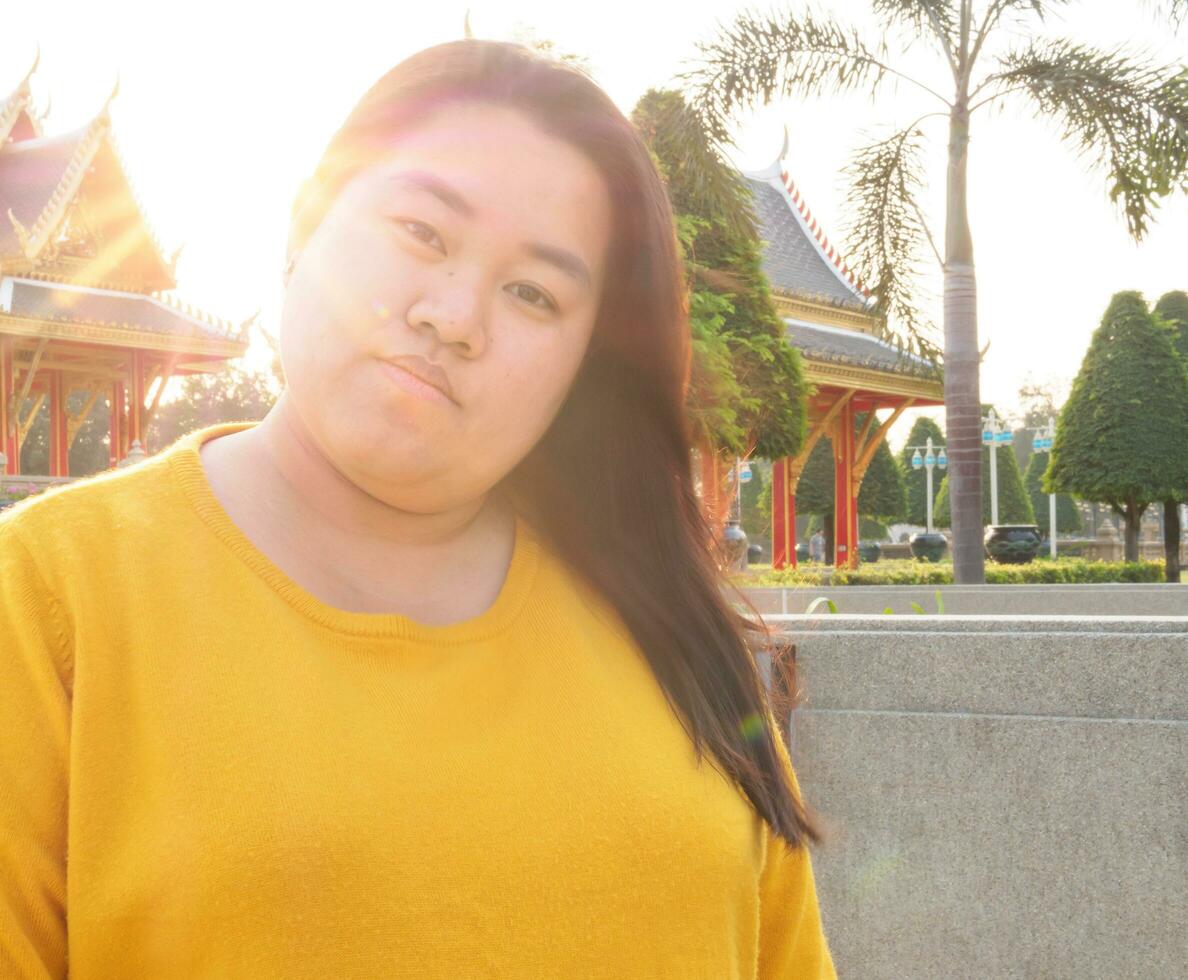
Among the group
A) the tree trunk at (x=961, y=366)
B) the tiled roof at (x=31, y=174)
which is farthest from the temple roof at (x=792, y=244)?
the tiled roof at (x=31, y=174)

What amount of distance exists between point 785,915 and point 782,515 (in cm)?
1815

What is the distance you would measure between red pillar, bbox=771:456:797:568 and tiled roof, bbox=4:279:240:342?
9.09 m

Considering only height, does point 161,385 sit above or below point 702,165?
below

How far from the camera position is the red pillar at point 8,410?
17.6m

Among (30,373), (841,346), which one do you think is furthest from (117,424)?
(841,346)

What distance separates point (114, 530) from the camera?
114 centimetres

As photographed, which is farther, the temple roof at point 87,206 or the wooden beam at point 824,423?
the temple roof at point 87,206

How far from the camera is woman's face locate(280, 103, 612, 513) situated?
46.7 inches

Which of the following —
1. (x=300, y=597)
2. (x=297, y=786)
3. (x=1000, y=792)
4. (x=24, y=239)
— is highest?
(x=24, y=239)

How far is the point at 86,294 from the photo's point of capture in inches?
752

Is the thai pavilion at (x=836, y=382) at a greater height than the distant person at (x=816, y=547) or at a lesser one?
greater

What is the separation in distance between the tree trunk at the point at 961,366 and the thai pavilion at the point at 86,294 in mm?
11953

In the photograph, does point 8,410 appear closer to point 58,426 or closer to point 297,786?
point 58,426

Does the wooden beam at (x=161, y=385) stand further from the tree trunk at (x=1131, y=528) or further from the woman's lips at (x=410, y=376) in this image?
the woman's lips at (x=410, y=376)
